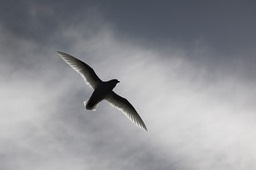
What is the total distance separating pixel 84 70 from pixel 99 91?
2.76 metres

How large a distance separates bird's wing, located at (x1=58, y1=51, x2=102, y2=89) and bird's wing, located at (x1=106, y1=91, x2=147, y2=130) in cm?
257

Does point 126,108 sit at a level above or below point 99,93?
above

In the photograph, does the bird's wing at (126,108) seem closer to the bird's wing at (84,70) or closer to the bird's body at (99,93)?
the bird's body at (99,93)

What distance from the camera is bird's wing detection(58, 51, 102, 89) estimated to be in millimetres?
40406

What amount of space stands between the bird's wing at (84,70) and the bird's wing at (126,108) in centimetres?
257

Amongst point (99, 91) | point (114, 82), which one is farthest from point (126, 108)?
point (99, 91)

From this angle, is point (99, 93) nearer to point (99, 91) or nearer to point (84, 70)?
point (99, 91)

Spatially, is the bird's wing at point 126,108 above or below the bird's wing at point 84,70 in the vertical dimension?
below

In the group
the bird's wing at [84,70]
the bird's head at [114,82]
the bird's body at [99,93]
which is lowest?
the bird's body at [99,93]

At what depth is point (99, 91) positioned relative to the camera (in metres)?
39.5

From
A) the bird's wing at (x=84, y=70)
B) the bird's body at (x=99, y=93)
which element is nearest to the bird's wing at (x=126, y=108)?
the bird's body at (x=99, y=93)

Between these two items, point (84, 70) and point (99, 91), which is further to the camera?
point (84, 70)

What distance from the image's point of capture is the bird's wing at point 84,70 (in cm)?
4041

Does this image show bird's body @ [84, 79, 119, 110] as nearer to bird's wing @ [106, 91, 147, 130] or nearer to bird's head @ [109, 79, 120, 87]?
bird's head @ [109, 79, 120, 87]
